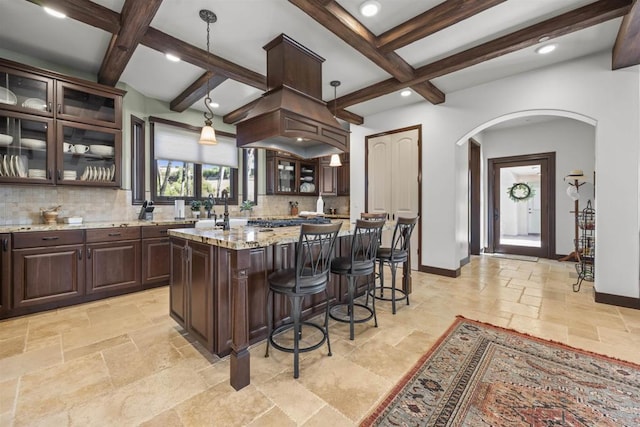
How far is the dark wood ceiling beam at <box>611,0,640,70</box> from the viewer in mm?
2292

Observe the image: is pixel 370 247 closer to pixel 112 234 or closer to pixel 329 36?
pixel 329 36

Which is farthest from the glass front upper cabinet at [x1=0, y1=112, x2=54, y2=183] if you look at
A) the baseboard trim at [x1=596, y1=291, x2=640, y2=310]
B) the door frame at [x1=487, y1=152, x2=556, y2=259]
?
the door frame at [x1=487, y1=152, x2=556, y2=259]

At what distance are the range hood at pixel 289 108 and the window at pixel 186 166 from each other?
8.02ft

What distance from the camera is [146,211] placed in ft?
13.4

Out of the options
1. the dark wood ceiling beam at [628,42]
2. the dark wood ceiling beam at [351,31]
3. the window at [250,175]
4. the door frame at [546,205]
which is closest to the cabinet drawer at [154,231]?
the window at [250,175]

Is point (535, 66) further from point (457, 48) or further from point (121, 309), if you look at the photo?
point (121, 309)

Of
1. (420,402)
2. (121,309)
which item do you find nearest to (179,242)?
(121,309)

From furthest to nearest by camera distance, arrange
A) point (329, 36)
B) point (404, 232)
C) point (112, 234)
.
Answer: point (112, 234), point (404, 232), point (329, 36)

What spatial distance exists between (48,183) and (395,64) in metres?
4.25

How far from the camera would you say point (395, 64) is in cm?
322

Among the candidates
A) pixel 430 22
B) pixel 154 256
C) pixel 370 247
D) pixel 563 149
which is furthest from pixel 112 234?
pixel 563 149

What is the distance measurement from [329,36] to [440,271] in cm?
373

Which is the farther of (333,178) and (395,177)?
(333,178)

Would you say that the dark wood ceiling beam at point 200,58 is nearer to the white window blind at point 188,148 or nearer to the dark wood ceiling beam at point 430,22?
the dark wood ceiling beam at point 430,22
